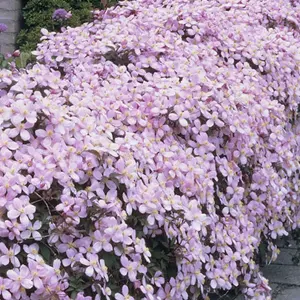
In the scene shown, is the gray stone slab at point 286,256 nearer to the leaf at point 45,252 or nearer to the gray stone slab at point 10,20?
the leaf at point 45,252

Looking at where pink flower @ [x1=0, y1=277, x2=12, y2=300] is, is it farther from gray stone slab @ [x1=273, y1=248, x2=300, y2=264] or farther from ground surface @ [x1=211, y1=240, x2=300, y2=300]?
gray stone slab @ [x1=273, y1=248, x2=300, y2=264]

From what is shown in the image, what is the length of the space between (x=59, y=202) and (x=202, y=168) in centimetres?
71

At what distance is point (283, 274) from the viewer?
3719 mm

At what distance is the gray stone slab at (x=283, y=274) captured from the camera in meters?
3.63

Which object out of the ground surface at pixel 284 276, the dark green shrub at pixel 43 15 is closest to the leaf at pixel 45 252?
the ground surface at pixel 284 276

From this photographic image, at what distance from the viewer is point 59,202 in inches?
79.7

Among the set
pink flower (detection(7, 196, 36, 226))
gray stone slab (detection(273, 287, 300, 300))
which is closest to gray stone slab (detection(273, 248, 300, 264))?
gray stone slab (detection(273, 287, 300, 300))

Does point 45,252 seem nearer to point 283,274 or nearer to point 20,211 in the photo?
point 20,211

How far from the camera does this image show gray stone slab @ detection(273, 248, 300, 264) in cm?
388

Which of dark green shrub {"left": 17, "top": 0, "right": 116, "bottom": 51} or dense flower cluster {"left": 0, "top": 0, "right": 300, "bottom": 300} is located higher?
dense flower cluster {"left": 0, "top": 0, "right": 300, "bottom": 300}

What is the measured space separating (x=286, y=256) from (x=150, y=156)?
1828 mm

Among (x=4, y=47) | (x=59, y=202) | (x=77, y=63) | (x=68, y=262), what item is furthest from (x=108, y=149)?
(x=4, y=47)

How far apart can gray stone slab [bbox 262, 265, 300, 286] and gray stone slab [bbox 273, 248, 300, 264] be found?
0.15ft

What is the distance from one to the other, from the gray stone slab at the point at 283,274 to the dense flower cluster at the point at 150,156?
34cm
